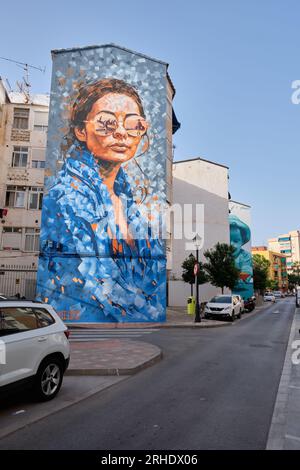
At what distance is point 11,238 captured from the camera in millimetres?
25094

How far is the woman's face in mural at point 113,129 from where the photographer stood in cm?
2136

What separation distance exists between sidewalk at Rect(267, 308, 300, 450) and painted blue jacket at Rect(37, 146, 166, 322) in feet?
40.5

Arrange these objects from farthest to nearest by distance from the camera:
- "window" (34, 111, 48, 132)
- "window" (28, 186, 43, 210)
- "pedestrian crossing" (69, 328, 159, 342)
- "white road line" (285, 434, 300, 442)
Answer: "window" (34, 111, 48, 132), "window" (28, 186, 43, 210), "pedestrian crossing" (69, 328, 159, 342), "white road line" (285, 434, 300, 442)

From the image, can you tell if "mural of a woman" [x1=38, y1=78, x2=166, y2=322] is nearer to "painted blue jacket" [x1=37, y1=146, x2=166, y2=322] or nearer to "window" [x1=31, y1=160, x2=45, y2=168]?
"painted blue jacket" [x1=37, y1=146, x2=166, y2=322]

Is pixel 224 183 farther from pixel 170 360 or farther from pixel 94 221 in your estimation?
pixel 170 360

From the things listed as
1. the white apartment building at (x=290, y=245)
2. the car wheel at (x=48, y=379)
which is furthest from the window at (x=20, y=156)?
the white apartment building at (x=290, y=245)

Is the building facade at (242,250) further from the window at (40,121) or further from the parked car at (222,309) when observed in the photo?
the window at (40,121)

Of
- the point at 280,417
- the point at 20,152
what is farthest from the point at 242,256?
the point at 280,417

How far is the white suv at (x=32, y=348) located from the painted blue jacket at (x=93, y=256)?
13717 mm

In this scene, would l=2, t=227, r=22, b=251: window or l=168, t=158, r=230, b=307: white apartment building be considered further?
l=168, t=158, r=230, b=307: white apartment building

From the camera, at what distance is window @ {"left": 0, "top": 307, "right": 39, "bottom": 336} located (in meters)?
5.12

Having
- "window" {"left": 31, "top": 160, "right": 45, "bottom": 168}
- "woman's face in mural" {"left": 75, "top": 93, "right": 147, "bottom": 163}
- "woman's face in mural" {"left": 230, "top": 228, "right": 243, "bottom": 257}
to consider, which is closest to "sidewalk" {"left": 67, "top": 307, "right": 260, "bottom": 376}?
"woman's face in mural" {"left": 75, "top": 93, "right": 147, "bottom": 163}

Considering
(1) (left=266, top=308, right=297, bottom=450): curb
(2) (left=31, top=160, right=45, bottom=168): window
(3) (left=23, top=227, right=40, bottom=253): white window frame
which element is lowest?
(1) (left=266, top=308, right=297, bottom=450): curb
